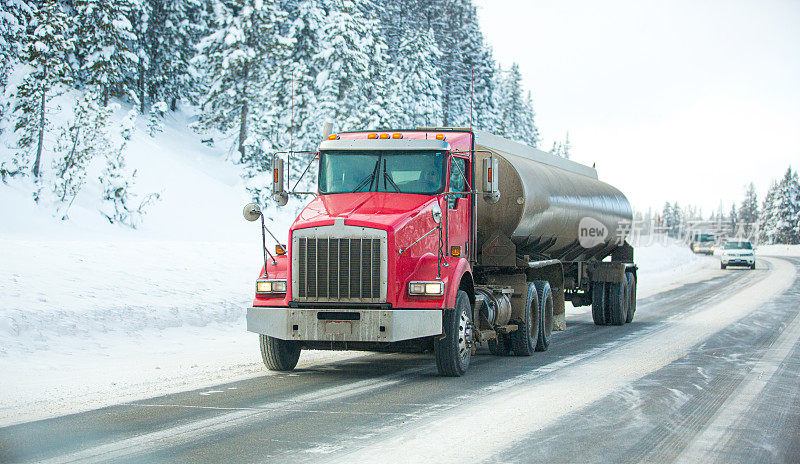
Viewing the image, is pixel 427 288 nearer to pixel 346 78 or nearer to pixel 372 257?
pixel 372 257

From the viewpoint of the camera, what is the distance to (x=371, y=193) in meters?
11.4

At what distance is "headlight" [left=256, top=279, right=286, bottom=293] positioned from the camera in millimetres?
10789

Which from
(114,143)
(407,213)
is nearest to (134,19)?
(114,143)

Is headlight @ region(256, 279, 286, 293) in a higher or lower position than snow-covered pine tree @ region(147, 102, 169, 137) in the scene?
lower

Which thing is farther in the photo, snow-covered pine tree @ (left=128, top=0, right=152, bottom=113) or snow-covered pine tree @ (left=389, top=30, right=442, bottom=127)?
snow-covered pine tree @ (left=389, top=30, right=442, bottom=127)

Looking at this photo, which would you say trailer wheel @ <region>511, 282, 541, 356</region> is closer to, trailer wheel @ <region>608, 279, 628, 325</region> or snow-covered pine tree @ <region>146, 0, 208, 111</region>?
trailer wheel @ <region>608, 279, 628, 325</region>

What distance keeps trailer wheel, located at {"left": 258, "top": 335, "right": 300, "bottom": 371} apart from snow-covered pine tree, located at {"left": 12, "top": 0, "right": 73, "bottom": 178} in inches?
812

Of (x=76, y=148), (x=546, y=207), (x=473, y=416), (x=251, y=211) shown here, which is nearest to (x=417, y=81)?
(x=76, y=148)

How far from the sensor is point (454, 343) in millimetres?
10984

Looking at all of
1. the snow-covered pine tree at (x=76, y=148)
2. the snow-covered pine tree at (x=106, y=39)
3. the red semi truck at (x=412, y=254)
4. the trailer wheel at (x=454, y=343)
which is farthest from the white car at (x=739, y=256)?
the trailer wheel at (x=454, y=343)

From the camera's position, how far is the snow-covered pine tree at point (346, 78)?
4622cm

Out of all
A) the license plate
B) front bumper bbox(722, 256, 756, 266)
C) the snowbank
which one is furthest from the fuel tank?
the snowbank

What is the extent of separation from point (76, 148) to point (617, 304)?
695 inches

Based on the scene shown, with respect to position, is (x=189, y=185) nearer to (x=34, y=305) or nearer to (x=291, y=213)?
(x=291, y=213)
